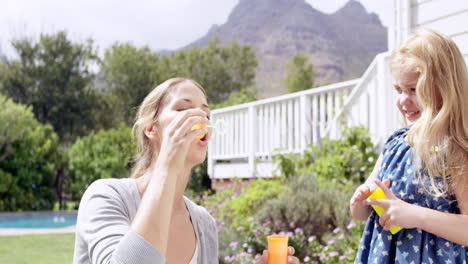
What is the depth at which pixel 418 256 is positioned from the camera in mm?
1757

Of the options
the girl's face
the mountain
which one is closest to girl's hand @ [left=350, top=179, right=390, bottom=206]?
the girl's face

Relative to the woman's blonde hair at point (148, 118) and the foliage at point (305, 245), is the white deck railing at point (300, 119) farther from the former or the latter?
the woman's blonde hair at point (148, 118)

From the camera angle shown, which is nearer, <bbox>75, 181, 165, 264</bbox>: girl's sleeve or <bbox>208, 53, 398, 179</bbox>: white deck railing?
<bbox>75, 181, 165, 264</bbox>: girl's sleeve

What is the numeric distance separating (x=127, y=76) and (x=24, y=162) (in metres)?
16.9

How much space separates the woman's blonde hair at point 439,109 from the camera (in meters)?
1.74

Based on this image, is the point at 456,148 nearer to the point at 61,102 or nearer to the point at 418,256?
the point at 418,256

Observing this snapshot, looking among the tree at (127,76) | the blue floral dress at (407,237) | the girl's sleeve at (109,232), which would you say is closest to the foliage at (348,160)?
the blue floral dress at (407,237)

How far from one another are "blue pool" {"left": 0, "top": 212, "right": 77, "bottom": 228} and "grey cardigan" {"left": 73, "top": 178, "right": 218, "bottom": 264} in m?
11.8

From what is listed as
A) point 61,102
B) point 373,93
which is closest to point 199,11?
point 61,102

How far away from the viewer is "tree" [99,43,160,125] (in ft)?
97.3

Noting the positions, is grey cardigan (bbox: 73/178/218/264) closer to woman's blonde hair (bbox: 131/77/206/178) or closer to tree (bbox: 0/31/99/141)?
woman's blonde hair (bbox: 131/77/206/178)

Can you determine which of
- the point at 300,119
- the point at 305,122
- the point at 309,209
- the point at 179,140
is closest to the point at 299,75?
the point at 300,119

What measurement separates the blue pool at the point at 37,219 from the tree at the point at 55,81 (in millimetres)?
12516

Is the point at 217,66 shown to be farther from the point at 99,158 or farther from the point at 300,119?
the point at 300,119
